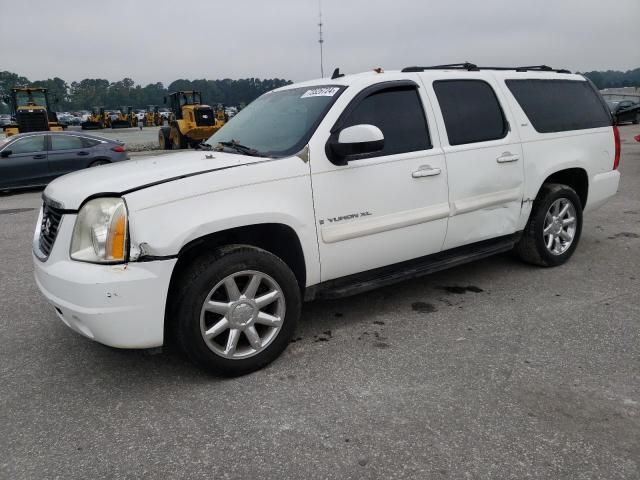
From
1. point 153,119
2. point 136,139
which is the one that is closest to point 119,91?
point 153,119

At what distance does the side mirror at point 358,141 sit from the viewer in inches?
123

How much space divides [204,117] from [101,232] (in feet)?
63.1

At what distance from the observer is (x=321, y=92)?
12.0 ft

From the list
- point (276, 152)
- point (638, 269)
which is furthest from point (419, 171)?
point (638, 269)

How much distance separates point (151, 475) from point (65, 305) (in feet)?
3.49

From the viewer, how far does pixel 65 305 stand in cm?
278

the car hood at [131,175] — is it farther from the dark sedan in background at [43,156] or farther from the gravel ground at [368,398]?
the dark sedan in background at [43,156]

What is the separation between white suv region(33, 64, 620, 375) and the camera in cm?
273

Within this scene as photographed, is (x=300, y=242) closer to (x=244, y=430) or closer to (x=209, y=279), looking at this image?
(x=209, y=279)

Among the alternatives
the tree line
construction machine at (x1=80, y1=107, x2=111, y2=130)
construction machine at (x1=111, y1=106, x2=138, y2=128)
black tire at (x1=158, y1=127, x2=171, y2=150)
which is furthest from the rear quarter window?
the tree line

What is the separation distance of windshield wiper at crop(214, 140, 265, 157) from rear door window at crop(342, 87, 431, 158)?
2.11ft

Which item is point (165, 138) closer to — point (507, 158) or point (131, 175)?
point (507, 158)

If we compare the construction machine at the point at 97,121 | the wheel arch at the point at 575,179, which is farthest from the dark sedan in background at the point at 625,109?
the construction machine at the point at 97,121

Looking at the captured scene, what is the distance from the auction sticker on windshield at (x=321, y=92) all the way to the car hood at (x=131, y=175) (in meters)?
0.74
